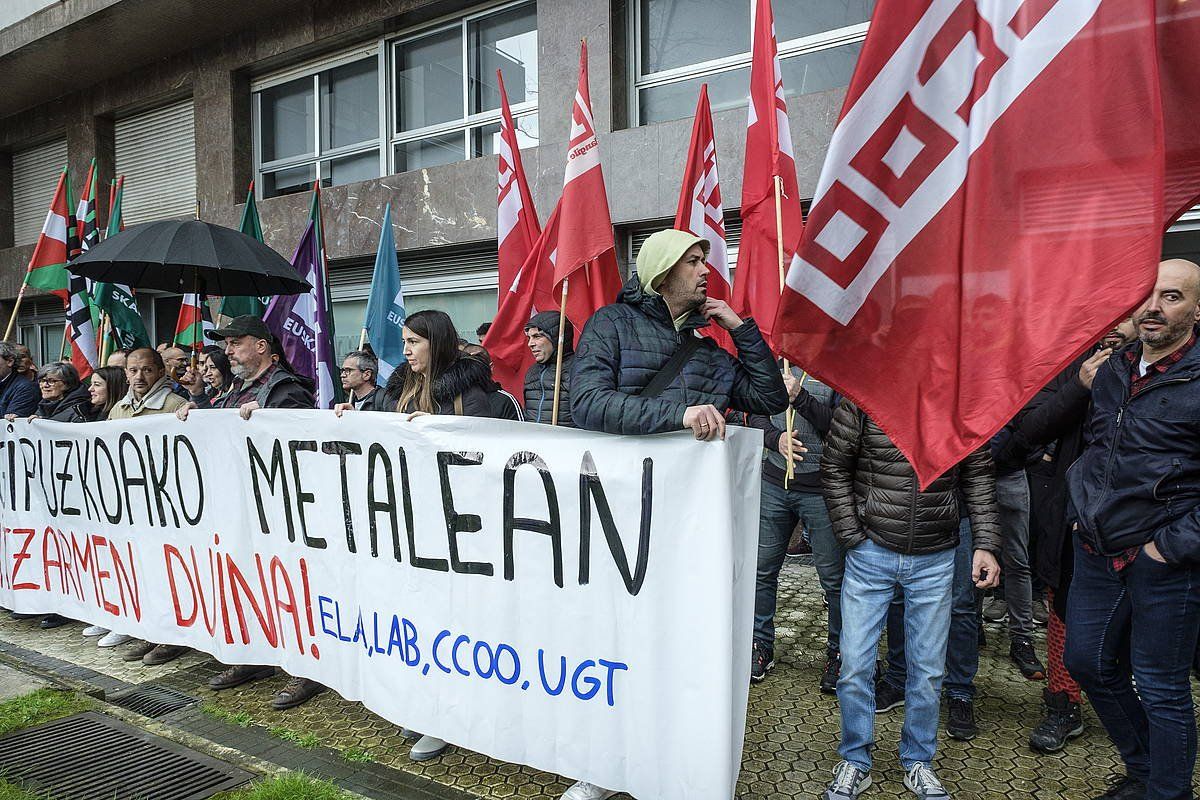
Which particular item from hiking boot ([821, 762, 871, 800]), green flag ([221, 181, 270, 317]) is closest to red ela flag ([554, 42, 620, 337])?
hiking boot ([821, 762, 871, 800])

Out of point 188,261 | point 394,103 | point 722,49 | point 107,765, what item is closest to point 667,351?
point 107,765

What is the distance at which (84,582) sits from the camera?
4.80m

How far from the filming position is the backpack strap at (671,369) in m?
2.94

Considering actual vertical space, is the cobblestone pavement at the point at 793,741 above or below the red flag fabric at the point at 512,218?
below

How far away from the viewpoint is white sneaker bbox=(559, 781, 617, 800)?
2.94 meters

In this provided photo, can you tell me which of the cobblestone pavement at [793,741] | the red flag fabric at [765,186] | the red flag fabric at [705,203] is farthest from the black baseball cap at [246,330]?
the red flag fabric at [765,186]

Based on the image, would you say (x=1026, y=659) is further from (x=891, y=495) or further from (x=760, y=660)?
(x=891, y=495)

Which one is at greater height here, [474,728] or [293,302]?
[293,302]

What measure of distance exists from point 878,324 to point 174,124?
12.3 meters

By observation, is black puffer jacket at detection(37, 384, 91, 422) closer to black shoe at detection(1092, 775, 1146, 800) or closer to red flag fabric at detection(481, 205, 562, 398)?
red flag fabric at detection(481, 205, 562, 398)

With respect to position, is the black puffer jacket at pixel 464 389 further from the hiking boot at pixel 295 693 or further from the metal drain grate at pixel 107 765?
the metal drain grate at pixel 107 765

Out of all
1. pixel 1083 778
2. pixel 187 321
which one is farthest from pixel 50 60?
pixel 1083 778

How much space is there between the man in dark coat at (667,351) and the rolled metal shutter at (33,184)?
1393 cm

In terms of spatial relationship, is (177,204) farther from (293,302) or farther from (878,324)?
(878,324)
